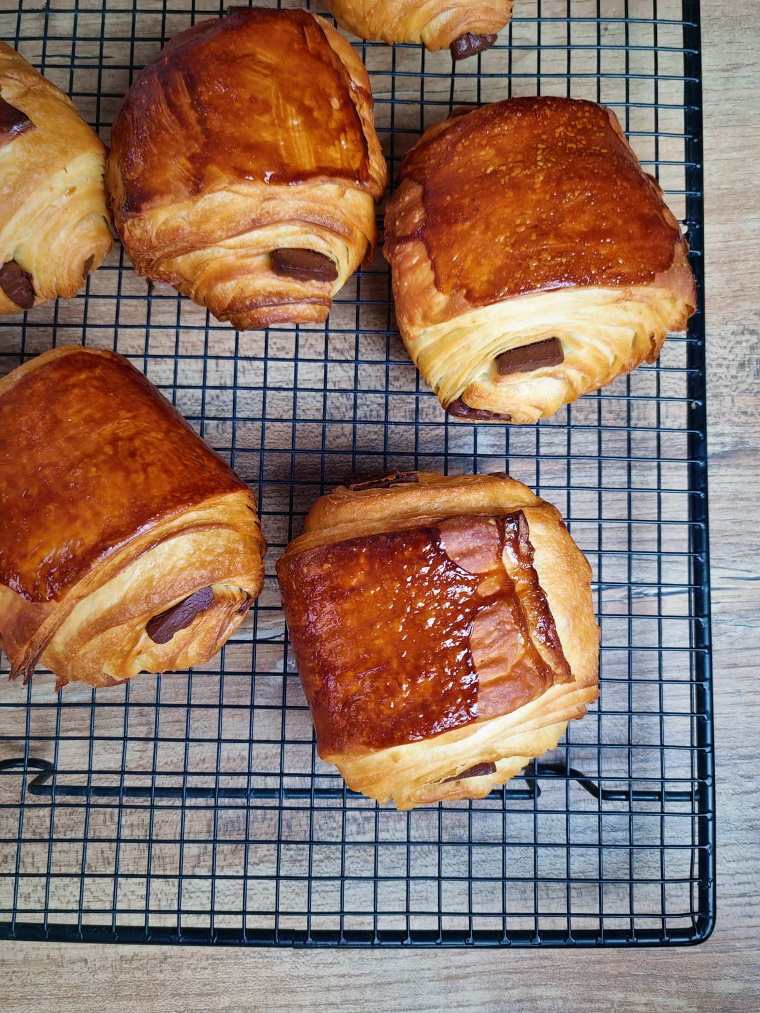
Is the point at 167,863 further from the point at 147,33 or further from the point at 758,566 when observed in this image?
the point at 147,33

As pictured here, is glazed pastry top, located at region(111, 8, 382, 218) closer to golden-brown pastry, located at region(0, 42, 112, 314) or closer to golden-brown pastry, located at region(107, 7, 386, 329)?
golden-brown pastry, located at region(107, 7, 386, 329)

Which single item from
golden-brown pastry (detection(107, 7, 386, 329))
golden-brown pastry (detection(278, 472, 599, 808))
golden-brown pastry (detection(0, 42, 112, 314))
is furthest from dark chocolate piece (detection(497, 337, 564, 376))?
golden-brown pastry (detection(0, 42, 112, 314))

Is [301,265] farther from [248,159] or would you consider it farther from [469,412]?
[469,412]

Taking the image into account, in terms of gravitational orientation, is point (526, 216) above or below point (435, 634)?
above

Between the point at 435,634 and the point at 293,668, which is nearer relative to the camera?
the point at 435,634

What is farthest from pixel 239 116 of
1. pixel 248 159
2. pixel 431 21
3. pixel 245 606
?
pixel 245 606

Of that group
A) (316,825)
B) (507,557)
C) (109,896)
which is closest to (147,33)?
(507,557)
